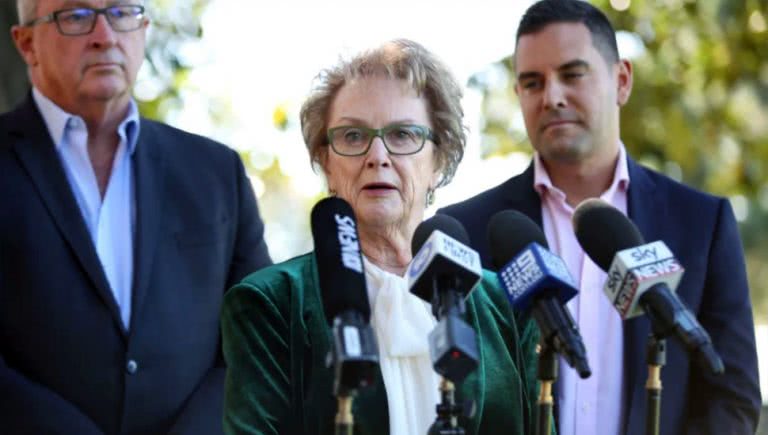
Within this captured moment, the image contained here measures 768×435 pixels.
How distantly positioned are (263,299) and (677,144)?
6689 mm

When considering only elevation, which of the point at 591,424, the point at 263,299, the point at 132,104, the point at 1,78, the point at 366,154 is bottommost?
the point at 591,424

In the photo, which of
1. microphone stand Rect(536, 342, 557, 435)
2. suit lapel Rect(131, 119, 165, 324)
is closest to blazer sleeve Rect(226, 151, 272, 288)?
suit lapel Rect(131, 119, 165, 324)

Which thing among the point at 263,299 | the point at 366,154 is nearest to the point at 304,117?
the point at 366,154

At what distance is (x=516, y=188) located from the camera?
6.15 meters

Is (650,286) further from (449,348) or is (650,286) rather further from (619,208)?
(619,208)

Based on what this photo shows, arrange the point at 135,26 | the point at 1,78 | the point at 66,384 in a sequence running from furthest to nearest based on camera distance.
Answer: the point at 1,78 → the point at 135,26 → the point at 66,384

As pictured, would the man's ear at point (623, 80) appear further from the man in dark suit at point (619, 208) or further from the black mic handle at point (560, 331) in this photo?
the black mic handle at point (560, 331)

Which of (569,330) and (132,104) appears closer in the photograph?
(569,330)

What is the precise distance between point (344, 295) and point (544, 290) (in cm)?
49

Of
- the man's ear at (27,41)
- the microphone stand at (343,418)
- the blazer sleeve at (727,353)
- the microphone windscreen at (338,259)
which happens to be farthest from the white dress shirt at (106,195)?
the microphone stand at (343,418)

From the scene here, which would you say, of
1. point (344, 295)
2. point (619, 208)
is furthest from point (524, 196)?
point (344, 295)

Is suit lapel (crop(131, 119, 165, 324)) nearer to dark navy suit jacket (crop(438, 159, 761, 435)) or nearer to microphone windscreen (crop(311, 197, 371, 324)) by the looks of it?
dark navy suit jacket (crop(438, 159, 761, 435))

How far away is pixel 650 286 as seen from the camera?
3703 mm

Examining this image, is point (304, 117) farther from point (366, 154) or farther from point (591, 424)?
point (591, 424)
